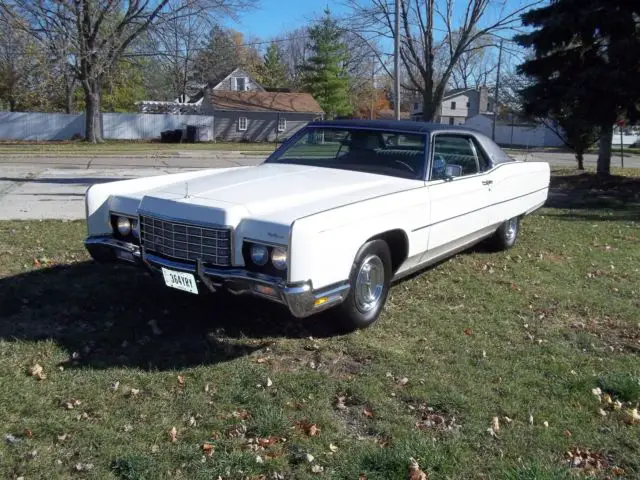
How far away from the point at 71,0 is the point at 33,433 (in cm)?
2997

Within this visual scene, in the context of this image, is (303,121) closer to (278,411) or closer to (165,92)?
(165,92)

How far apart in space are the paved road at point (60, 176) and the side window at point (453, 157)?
3500 millimetres

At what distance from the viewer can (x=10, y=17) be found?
26953 millimetres

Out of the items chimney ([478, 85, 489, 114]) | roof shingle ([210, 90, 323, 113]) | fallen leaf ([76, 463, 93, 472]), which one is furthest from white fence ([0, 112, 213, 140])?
chimney ([478, 85, 489, 114])

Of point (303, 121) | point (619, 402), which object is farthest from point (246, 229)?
point (303, 121)

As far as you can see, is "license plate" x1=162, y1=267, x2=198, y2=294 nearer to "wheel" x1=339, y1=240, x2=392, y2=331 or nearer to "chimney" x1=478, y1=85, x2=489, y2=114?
"wheel" x1=339, y1=240, x2=392, y2=331

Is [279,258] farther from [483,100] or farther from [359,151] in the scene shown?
[483,100]

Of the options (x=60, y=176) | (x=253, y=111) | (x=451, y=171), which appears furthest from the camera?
(x=253, y=111)

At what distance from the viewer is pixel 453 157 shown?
6250 mm

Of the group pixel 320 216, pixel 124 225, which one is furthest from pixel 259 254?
pixel 124 225

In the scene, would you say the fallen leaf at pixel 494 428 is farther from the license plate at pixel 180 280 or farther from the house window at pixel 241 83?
the house window at pixel 241 83

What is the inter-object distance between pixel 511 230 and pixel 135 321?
4.70 m

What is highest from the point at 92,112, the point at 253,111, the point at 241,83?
the point at 241,83

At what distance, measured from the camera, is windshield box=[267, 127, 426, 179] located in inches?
219
